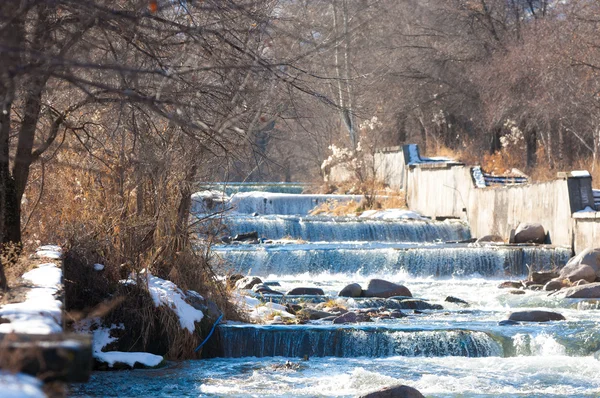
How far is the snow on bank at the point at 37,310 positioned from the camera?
16.5 feet

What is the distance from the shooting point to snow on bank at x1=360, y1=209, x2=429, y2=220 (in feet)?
84.3

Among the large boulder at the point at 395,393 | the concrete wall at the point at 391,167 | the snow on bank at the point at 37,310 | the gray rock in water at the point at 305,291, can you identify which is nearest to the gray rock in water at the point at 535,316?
the gray rock in water at the point at 305,291

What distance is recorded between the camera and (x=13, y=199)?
8703 millimetres

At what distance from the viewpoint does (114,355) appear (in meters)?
9.53

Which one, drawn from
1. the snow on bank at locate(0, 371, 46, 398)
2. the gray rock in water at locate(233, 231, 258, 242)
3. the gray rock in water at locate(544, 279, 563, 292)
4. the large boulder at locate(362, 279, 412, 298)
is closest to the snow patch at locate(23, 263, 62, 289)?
the snow on bank at locate(0, 371, 46, 398)

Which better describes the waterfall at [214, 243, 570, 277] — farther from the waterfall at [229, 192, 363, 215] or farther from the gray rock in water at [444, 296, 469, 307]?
the waterfall at [229, 192, 363, 215]

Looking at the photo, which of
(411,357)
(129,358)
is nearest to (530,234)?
(411,357)

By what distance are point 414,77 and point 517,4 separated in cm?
423

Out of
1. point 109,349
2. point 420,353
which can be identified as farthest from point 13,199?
point 420,353

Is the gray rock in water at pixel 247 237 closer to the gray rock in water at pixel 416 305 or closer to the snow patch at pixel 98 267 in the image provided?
the gray rock in water at pixel 416 305

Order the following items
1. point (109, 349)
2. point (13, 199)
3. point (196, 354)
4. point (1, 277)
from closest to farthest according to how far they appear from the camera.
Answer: point (1, 277) → point (13, 199) → point (109, 349) → point (196, 354)

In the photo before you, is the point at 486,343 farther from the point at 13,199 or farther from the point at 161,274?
the point at 13,199

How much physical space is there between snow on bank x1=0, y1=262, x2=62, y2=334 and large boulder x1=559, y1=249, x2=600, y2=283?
11212mm

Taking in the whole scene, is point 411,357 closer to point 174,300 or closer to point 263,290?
point 174,300
